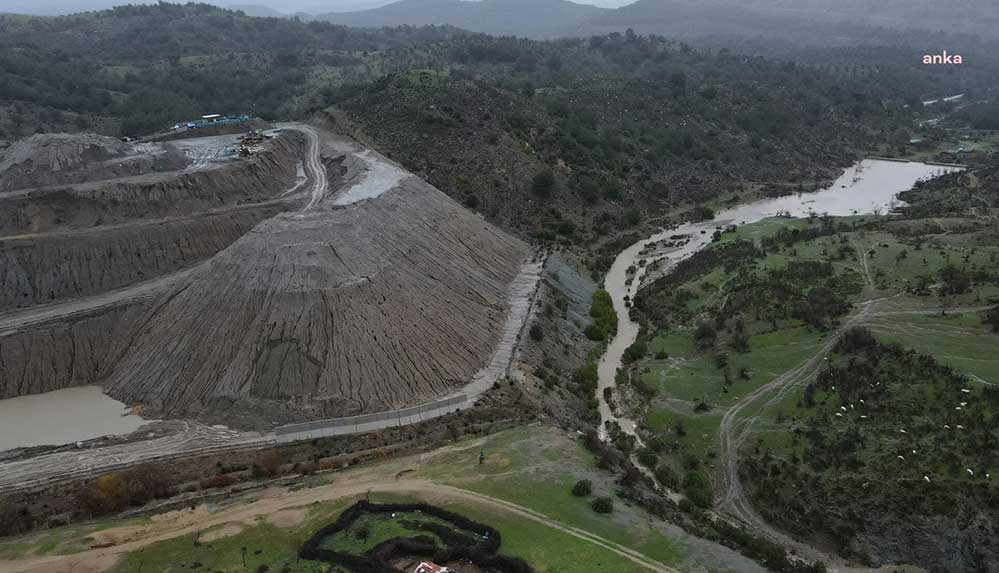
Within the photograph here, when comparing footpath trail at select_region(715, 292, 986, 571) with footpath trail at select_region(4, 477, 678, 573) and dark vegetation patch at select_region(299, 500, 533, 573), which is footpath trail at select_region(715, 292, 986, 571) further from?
dark vegetation patch at select_region(299, 500, 533, 573)

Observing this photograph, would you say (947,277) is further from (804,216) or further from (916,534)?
(804,216)

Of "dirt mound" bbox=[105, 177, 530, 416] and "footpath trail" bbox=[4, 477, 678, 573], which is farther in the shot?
"dirt mound" bbox=[105, 177, 530, 416]

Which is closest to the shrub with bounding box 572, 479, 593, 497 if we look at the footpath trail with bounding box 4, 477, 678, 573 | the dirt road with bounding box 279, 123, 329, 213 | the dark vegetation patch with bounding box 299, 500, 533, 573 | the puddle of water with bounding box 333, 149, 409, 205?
the footpath trail with bounding box 4, 477, 678, 573

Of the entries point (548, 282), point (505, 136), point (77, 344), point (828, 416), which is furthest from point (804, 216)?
point (77, 344)

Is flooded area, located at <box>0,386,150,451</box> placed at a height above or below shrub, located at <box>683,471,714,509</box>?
above

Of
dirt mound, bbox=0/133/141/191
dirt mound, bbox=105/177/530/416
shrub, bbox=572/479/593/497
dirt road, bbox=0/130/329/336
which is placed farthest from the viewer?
dirt mound, bbox=0/133/141/191

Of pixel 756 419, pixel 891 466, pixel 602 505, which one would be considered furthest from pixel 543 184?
pixel 602 505
